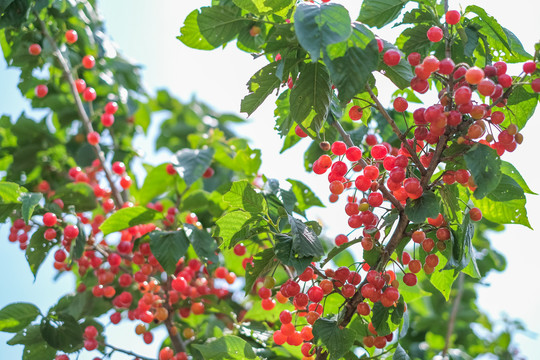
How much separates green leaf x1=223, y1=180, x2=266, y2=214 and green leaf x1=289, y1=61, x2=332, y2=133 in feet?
1.06

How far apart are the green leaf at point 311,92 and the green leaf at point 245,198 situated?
32 cm

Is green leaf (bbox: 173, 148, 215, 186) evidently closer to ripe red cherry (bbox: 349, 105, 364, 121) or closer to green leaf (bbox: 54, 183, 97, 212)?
green leaf (bbox: 54, 183, 97, 212)

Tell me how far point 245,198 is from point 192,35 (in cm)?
56

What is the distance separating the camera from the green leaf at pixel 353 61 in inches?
51.6

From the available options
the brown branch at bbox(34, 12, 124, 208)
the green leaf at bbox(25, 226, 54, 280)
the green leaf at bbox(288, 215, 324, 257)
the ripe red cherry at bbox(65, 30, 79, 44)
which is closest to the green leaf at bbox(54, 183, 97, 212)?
the brown branch at bbox(34, 12, 124, 208)

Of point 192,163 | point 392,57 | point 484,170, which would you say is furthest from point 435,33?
point 192,163

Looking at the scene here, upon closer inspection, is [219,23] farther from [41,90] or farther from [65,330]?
[41,90]

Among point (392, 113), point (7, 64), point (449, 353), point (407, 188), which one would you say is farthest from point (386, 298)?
point (7, 64)

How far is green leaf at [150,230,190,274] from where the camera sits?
6.81ft

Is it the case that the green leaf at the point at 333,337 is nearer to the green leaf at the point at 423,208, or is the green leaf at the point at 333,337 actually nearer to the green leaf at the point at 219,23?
the green leaf at the point at 423,208

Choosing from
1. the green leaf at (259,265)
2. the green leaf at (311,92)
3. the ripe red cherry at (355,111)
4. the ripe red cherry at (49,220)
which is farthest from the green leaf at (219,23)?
the ripe red cherry at (49,220)

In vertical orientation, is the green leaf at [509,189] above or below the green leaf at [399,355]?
above

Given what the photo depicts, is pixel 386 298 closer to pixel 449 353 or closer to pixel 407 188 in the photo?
pixel 407 188

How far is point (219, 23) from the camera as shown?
1710mm
